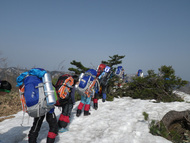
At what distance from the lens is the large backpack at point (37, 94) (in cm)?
275

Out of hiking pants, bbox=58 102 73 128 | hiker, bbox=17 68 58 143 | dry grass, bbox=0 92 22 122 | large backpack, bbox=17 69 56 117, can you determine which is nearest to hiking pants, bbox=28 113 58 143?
hiker, bbox=17 68 58 143

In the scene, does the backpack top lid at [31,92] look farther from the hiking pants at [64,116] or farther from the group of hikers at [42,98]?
the hiking pants at [64,116]

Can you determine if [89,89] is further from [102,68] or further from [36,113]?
[36,113]

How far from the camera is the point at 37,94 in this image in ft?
9.19

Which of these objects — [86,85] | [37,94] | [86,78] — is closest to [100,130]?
[86,85]

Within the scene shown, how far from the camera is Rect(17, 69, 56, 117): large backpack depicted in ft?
9.01

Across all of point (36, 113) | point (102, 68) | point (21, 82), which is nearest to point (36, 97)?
point (36, 113)

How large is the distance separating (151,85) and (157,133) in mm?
5612

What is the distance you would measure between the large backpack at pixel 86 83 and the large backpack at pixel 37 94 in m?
2.23

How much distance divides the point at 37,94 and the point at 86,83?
8.21 ft

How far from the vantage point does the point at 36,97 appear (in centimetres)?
278

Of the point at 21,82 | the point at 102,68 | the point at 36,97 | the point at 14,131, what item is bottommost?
the point at 14,131

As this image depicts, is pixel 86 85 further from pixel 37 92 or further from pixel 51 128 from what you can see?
pixel 37 92

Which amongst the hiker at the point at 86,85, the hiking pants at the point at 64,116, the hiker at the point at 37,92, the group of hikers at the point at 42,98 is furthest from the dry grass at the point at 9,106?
the hiker at the point at 37,92
